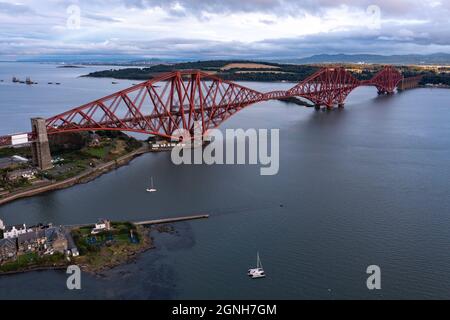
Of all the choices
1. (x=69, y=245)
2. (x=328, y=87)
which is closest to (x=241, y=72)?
(x=328, y=87)

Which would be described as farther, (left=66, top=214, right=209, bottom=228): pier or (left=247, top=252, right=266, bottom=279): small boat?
(left=66, top=214, right=209, bottom=228): pier

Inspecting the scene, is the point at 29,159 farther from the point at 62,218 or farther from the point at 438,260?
the point at 438,260

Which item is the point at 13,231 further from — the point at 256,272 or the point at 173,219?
the point at 256,272

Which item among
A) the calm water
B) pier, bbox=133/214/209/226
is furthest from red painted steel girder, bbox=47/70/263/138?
pier, bbox=133/214/209/226

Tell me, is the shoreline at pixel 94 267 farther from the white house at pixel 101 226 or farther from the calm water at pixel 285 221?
the white house at pixel 101 226

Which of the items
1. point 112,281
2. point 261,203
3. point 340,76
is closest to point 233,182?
point 261,203

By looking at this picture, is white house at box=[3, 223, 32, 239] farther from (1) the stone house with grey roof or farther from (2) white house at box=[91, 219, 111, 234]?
(2) white house at box=[91, 219, 111, 234]

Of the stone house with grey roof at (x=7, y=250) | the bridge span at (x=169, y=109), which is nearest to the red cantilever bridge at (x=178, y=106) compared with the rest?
the bridge span at (x=169, y=109)
